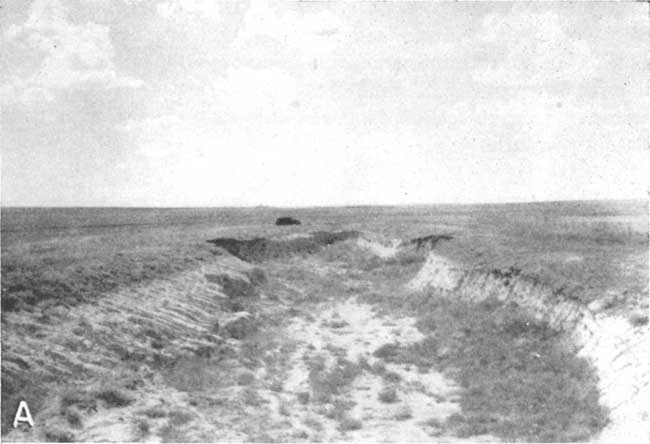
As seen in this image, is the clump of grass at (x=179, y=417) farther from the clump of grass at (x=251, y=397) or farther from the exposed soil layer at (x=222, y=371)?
the clump of grass at (x=251, y=397)

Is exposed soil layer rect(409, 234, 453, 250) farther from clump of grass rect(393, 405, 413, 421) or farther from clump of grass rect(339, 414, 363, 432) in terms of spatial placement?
clump of grass rect(339, 414, 363, 432)

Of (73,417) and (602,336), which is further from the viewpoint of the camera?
(602,336)

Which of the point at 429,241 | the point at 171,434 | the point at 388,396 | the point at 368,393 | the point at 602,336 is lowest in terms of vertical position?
the point at 368,393

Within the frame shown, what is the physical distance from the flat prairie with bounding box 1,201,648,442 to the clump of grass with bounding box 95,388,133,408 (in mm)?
43

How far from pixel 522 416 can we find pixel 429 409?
2.07 meters

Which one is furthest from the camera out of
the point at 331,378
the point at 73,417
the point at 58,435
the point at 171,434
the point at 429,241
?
the point at 429,241

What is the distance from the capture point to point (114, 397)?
12.6 m

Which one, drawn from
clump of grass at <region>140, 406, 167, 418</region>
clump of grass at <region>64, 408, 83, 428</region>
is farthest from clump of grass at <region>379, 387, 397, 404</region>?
clump of grass at <region>64, 408, 83, 428</region>

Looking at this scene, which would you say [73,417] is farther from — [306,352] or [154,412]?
[306,352]

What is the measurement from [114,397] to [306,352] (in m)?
6.90

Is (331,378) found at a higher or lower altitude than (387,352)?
higher

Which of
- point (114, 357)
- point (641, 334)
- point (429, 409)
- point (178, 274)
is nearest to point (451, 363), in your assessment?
point (429, 409)

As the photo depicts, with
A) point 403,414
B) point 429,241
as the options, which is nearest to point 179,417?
point 403,414

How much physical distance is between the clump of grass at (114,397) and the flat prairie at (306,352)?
0.04m
